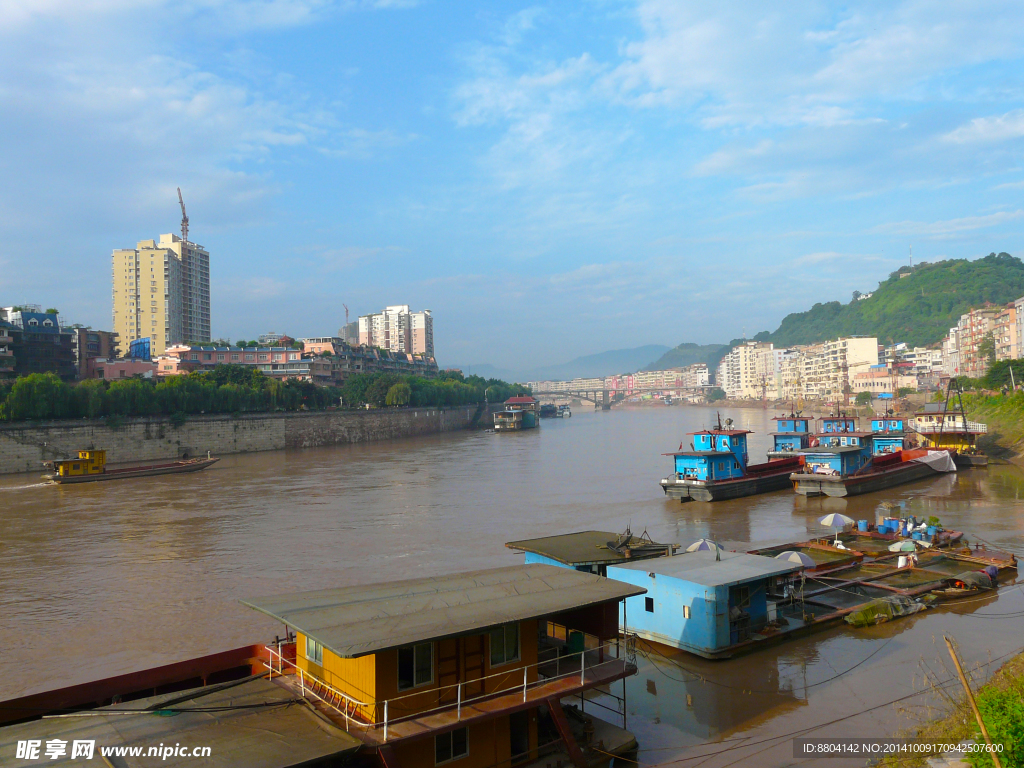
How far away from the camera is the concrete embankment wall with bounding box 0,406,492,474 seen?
145 ft

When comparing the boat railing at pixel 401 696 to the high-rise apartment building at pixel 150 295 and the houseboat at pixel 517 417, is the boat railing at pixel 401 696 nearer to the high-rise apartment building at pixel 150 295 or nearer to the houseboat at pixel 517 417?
the houseboat at pixel 517 417

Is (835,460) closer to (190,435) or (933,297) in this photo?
(190,435)

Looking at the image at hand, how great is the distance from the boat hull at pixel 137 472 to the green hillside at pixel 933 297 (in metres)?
140

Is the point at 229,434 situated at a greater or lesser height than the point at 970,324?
lesser

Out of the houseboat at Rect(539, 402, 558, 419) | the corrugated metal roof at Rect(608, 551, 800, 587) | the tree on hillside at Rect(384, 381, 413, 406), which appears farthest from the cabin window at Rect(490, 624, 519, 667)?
the houseboat at Rect(539, 402, 558, 419)

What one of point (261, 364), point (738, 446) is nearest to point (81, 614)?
point (738, 446)

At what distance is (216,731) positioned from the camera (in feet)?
20.7

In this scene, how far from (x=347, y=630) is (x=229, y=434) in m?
53.9

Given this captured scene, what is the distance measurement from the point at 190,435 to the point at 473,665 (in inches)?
2049

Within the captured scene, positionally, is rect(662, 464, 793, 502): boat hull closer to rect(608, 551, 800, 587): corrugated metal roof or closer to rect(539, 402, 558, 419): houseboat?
rect(608, 551, 800, 587): corrugated metal roof

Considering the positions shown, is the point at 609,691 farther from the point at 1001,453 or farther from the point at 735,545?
the point at 1001,453

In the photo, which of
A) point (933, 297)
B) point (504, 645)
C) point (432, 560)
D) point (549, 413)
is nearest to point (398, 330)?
point (549, 413)

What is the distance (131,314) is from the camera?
10844 cm

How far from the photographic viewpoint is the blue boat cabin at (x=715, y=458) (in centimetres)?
2878
